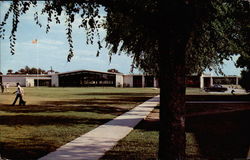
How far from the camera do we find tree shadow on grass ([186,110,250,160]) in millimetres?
8453

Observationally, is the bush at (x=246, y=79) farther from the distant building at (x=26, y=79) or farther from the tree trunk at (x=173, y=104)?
the distant building at (x=26, y=79)

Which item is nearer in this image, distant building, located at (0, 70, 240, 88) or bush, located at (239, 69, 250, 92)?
bush, located at (239, 69, 250, 92)

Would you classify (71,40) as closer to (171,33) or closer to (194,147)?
(171,33)

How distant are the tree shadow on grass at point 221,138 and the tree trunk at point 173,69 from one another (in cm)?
355

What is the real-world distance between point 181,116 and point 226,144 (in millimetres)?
5544

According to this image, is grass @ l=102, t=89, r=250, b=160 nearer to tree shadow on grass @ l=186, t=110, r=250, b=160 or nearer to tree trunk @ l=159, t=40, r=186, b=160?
tree shadow on grass @ l=186, t=110, r=250, b=160

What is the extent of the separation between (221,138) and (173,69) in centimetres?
689

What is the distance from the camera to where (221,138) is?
1076 centimetres

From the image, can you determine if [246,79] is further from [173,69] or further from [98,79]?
[98,79]

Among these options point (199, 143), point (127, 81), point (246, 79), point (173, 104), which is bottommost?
point (199, 143)

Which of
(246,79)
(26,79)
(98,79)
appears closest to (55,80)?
(26,79)

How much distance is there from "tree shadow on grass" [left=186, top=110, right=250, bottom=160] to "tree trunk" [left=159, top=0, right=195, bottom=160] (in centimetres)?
355

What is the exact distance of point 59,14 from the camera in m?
5.47

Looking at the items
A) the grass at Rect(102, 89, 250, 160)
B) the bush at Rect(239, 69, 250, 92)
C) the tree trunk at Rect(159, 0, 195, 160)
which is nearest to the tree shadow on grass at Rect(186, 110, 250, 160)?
the grass at Rect(102, 89, 250, 160)
